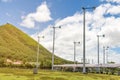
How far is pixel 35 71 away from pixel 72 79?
670 inches

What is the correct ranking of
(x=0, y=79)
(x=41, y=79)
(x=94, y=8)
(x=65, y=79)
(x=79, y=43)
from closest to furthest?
1. (x=0, y=79)
2. (x=41, y=79)
3. (x=65, y=79)
4. (x=94, y=8)
5. (x=79, y=43)

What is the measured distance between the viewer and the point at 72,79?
180 feet

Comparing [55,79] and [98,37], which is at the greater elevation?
[98,37]

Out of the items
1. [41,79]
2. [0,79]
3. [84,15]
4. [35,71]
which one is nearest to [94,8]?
[84,15]

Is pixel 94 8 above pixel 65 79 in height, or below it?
above

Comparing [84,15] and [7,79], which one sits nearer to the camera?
[7,79]

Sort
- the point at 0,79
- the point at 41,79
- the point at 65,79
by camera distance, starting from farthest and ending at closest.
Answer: the point at 65,79 → the point at 41,79 → the point at 0,79

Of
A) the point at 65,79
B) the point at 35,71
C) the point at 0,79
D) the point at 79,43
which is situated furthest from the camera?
the point at 79,43

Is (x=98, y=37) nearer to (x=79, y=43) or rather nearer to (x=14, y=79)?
(x=79, y=43)

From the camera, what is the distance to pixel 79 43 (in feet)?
634

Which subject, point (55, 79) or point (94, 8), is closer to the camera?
point (55, 79)

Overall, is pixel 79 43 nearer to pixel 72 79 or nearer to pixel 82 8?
pixel 82 8

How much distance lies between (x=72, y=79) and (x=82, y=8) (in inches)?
1857

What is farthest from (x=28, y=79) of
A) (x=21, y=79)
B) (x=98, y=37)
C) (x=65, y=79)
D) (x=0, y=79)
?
(x=98, y=37)
